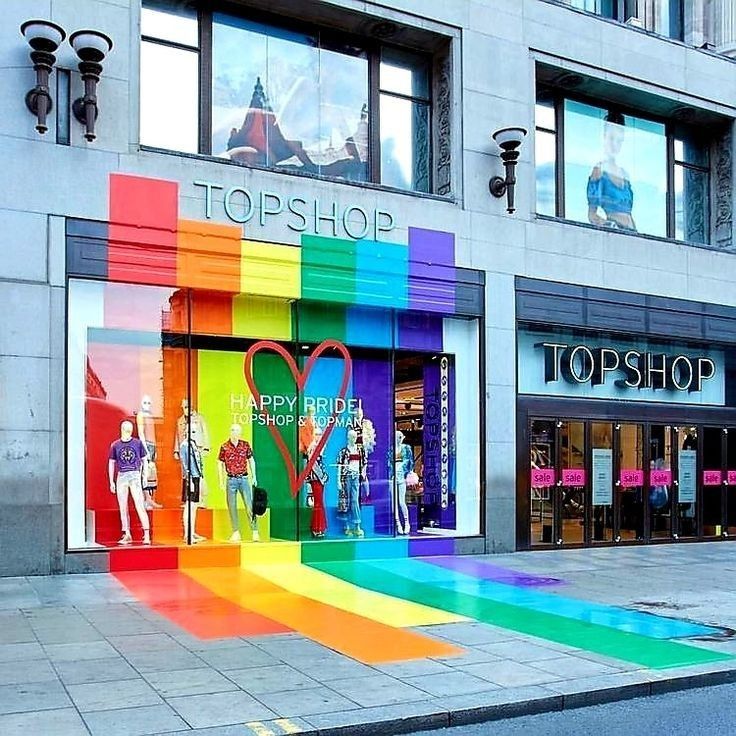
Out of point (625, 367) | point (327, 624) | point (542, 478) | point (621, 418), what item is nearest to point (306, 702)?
point (327, 624)

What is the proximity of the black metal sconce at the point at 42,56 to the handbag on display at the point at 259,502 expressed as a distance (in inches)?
237

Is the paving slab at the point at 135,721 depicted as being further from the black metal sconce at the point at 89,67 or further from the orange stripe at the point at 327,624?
the black metal sconce at the point at 89,67

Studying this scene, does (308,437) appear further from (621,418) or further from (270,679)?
(270,679)

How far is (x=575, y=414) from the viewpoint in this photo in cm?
1736

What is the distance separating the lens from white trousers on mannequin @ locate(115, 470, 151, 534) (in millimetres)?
13570

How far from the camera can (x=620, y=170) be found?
63.2 ft

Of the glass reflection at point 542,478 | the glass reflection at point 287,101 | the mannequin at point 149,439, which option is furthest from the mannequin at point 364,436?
the glass reflection at point 287,101

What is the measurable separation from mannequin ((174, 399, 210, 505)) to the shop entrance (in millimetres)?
5580

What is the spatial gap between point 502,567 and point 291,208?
20.7 ft

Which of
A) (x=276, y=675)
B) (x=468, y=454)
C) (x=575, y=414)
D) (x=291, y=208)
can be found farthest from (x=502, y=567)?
(x=276, y=675)

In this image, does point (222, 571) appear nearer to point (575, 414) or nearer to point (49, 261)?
point (49, 261)

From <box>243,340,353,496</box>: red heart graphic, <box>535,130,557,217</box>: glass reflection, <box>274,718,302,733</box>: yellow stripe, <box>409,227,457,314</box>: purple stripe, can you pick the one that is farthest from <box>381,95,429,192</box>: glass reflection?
<box>274,718,302,733</box>: yellow stripe

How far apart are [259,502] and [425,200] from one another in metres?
5.59

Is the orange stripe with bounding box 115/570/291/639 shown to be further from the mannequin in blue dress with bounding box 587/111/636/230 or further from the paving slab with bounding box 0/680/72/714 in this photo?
the mannequin in blue dress with bounding box 587/111/636/230
